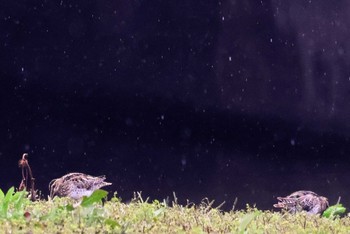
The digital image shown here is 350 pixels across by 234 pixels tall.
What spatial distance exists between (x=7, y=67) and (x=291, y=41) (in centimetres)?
442

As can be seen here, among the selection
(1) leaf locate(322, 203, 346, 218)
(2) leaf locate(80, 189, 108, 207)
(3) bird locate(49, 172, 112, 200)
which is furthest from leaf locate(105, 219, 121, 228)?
(1) leaf locate(322, 203, 346, 218)

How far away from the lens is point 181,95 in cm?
868

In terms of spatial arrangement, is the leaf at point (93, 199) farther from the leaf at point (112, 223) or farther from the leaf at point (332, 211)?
the leaf at point (332, 211)

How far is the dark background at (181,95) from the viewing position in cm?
824

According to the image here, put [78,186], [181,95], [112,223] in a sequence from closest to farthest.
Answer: [112,223]
[78,186]
[181,95]

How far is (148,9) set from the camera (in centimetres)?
856

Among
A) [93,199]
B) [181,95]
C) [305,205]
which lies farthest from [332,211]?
[93,199]

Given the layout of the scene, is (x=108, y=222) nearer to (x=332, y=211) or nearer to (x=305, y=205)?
(x=305, y=205)

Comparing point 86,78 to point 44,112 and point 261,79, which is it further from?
point 261,79

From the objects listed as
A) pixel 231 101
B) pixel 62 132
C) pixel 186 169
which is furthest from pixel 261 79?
pixel 62 132

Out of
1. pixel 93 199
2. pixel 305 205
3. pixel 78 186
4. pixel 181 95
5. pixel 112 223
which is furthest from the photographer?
pixel 181 95

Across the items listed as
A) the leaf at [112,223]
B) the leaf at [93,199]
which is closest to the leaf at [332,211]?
the leaf at [93,199]

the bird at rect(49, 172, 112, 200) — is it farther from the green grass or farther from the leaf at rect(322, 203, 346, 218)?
the leaf at rect(322, 203, 346, 218)

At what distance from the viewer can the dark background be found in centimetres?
824
